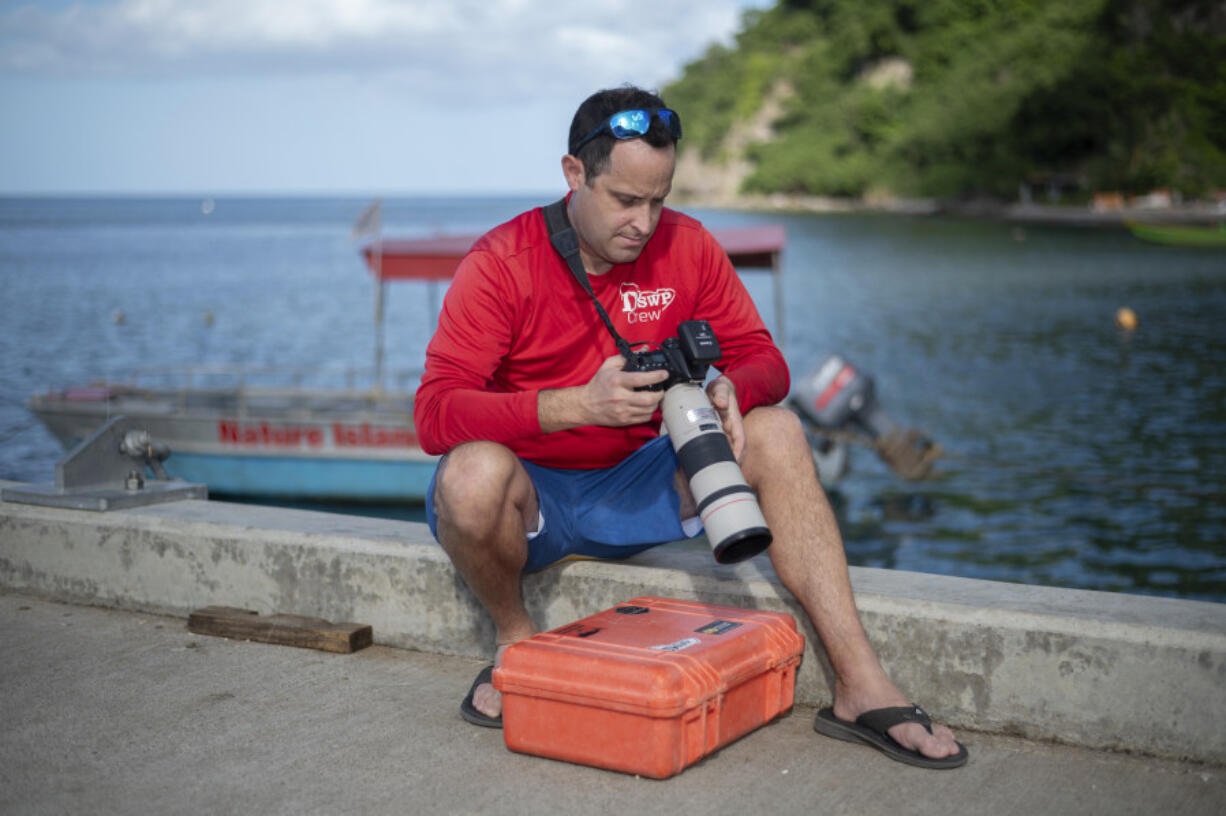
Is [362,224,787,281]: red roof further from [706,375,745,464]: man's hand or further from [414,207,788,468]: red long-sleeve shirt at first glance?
[706,375,745,464]: man's hand

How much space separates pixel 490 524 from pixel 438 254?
1164cm

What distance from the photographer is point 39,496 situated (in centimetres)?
474

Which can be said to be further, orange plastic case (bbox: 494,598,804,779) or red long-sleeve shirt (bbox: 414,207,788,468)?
red long-sleeve shirt (bbox: 414,207,788,468)

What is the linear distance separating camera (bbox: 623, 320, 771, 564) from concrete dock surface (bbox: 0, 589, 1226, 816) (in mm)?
583

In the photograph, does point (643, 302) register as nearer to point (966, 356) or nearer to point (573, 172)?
point (573, 172)

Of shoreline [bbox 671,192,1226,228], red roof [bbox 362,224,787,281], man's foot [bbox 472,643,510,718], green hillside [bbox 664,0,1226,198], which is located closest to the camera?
man's foot [bbox 472,643,510,718]

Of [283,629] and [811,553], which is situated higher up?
[811,553]

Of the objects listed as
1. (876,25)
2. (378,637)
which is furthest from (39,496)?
(876,25)

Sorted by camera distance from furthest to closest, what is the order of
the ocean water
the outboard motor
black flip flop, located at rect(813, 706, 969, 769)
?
1. the ocean water
2. the outboard motor
3. black flip flop, located at rect(813, 706, 969, 769)

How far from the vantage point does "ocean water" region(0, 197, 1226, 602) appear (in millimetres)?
13570

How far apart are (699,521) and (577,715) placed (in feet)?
2.41

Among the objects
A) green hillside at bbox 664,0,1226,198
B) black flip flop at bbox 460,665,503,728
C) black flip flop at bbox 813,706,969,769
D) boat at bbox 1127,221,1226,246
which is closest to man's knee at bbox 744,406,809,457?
black flip flop at bbox 813,706,969,769

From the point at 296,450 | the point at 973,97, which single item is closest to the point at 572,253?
the point at 296,450

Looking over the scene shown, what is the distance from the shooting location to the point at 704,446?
10.5ft
